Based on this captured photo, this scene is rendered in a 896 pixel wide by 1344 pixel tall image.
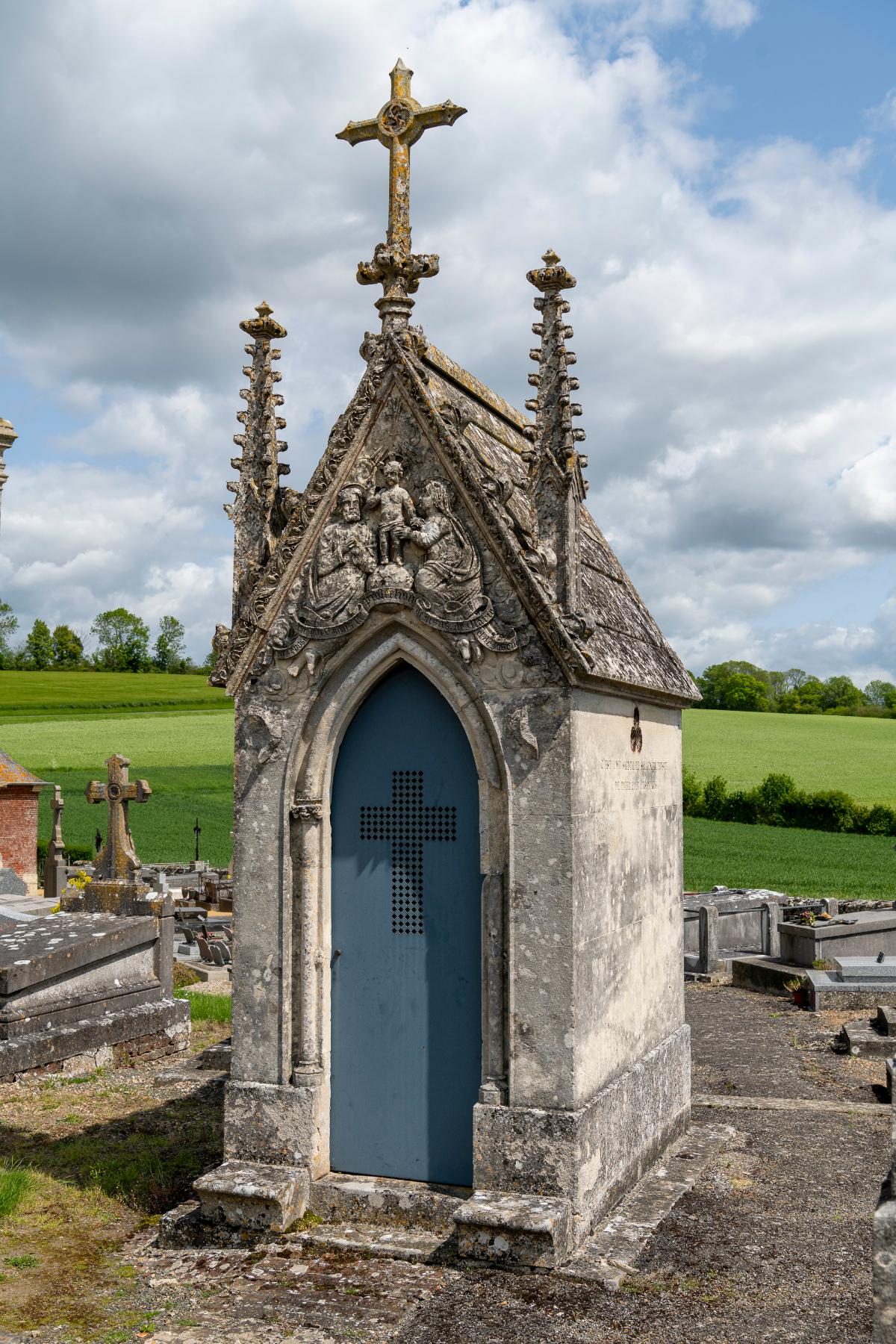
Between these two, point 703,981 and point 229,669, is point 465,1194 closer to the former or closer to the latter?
point 229,669

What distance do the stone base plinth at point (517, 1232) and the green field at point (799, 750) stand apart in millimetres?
39277

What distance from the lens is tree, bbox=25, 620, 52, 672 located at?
9425 centimetres

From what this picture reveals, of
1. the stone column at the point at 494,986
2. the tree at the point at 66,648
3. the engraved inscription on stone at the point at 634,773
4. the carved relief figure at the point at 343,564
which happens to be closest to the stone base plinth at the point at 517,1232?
the stone column at the point at 494,986

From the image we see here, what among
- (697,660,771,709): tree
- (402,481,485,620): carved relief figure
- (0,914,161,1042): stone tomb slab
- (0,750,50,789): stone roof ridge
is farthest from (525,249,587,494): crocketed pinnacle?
(697,660,771,709): tree

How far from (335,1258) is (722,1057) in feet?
24.4

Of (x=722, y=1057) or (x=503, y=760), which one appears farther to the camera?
(x=722, y=1057)

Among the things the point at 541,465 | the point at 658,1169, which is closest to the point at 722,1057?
the point at 658,1169

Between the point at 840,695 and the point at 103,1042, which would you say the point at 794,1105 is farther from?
the point at 840,695

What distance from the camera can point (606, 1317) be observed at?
6.08m

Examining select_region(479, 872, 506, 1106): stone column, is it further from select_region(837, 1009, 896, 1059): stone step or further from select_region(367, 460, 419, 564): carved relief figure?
select_region(837, 1009, 896, 1059): stone step

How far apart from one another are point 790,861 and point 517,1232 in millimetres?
29738

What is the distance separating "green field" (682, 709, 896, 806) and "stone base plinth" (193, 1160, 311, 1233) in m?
39.4

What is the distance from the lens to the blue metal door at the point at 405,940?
7551 mm

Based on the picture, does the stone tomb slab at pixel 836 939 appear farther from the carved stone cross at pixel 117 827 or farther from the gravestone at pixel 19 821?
the gravestone at pixel 19 821
